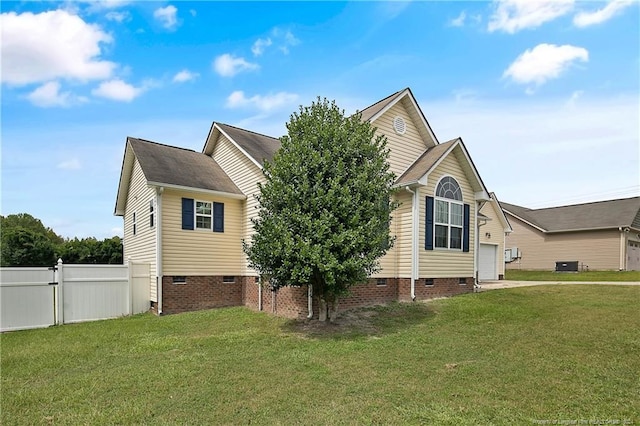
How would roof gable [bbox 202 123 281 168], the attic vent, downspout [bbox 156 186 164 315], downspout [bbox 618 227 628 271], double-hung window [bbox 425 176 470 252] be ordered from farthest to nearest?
downspout [bbox 618 227 628 271]
roof gable [bbox 202 123 281 168]
the attic vent
double-hung window [bbox 425 176 470 252]
downspout [bbox 156 186 164 315]

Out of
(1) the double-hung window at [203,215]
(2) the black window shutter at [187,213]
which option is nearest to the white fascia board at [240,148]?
(1) the double-hung window at [203,215]

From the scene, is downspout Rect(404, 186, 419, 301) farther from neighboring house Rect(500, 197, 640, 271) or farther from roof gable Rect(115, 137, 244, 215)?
neighboring house Rect(500, 197, 640, 271)

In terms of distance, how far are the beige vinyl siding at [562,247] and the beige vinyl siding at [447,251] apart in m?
18.3

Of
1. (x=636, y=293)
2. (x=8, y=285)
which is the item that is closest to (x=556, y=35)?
(x=636, y=293)

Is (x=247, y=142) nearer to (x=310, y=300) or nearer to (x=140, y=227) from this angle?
(x=140, y=227)

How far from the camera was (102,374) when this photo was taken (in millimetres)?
6848

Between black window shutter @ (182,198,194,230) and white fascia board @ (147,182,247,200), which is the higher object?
white fascia board @ (147,182,247,200)

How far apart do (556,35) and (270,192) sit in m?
10.3

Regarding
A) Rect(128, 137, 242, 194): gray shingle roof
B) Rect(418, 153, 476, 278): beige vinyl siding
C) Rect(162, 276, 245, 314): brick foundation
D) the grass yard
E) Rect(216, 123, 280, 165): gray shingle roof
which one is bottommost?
the grass yard

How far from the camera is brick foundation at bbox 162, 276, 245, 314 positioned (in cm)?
1315

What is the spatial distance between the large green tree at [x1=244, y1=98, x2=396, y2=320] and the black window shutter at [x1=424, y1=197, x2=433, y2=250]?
3.22 metres

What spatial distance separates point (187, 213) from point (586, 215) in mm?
28490

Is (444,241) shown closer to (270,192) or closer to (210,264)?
(270,192)

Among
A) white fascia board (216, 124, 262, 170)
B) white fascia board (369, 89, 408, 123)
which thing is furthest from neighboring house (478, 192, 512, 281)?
white fascia board (216, 124, 262, 170)
